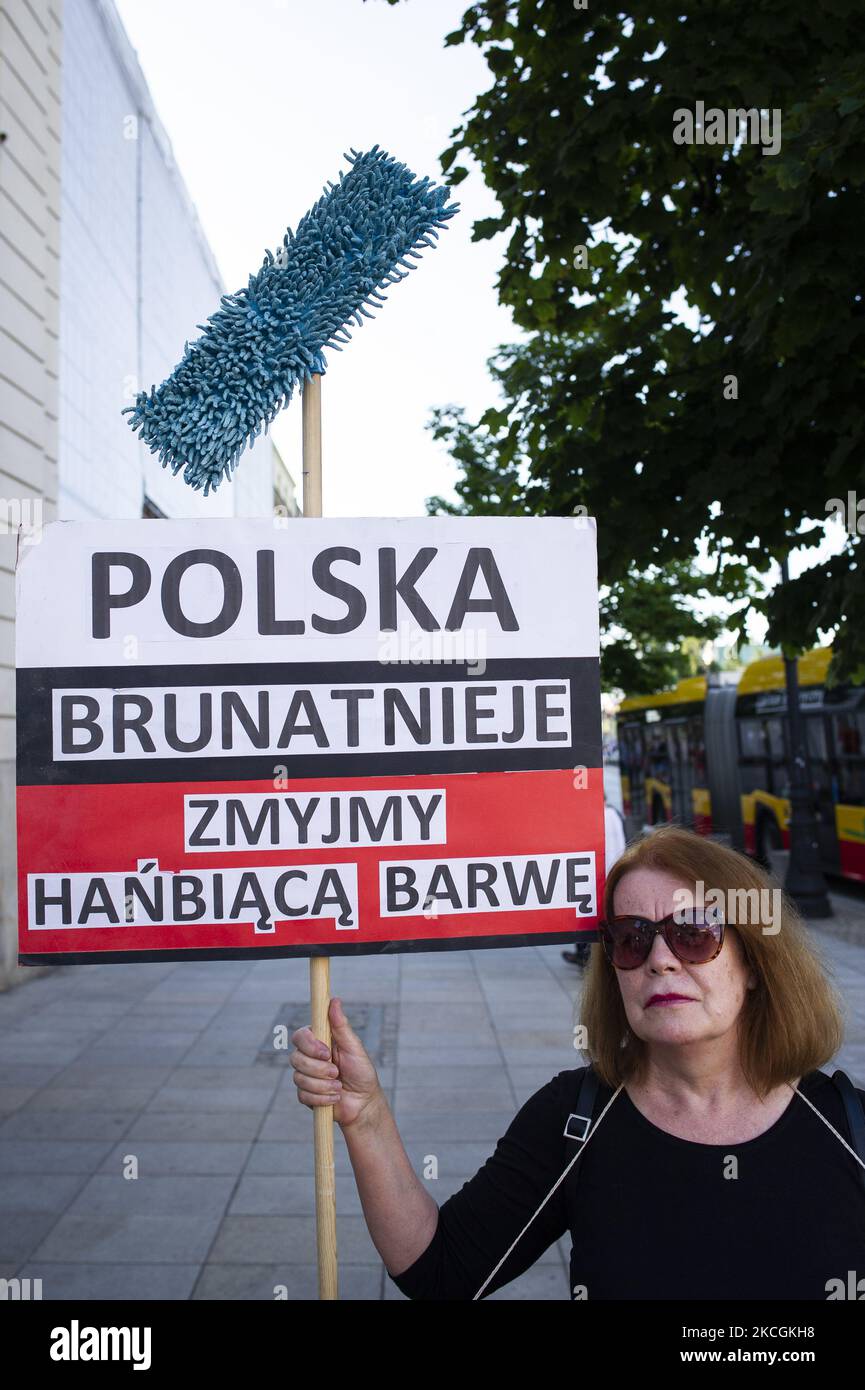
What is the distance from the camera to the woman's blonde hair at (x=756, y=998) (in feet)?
6.59

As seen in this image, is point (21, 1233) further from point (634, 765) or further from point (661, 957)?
point (634, 765)

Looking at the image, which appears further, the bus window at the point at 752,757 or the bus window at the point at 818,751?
the bus window at the point at 752,757

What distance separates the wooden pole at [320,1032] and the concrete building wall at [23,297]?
7.85 metres

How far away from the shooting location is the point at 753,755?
18.7 m

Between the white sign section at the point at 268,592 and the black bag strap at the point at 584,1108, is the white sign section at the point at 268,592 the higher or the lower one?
the higher one

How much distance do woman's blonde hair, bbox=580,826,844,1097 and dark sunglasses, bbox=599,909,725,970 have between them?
2.2 inches

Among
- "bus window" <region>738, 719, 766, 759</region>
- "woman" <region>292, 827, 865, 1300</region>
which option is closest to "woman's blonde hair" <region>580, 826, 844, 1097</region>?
"woman" <region>292, 827, 865, 1300</region>

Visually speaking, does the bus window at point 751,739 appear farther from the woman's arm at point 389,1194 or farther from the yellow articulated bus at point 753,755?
the woman's arm at point 389,1194

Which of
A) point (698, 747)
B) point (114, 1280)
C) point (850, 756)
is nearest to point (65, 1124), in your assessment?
point (114, 1280)

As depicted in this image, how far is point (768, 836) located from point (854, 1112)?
668 inches

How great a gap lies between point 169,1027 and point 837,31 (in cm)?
768

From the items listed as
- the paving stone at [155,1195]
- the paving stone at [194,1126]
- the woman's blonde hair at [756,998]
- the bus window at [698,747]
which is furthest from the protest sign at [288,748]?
the bus window at [698,747]

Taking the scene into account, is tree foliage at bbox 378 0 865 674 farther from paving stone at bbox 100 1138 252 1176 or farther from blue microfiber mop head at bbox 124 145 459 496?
paving stone at bbox 100 1138 252 1176

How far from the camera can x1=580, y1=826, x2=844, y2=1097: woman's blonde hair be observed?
2.01 meters
